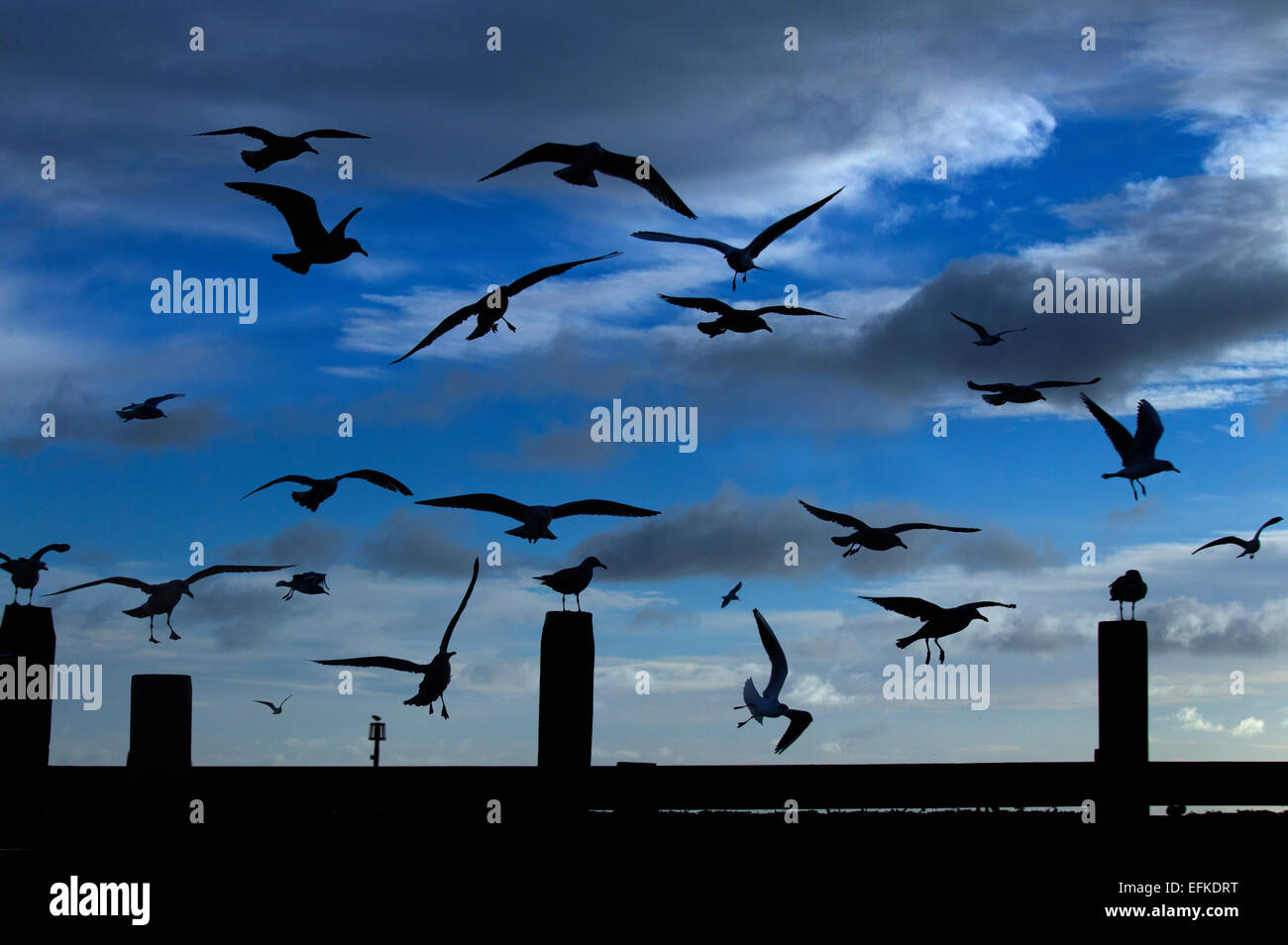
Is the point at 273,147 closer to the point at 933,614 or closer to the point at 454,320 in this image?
the point at 454,320

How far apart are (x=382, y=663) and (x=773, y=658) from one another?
370 centimetres

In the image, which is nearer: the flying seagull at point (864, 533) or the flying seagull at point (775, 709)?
the flying seagull at point (775, 709)

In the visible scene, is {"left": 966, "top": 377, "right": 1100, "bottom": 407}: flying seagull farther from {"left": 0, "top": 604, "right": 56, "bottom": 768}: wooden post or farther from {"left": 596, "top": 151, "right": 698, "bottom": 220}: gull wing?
{"left": 0, "top": 604, "right": 56, "bottom": 768}: wooden post

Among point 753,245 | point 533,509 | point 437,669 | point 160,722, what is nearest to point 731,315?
point 753,245

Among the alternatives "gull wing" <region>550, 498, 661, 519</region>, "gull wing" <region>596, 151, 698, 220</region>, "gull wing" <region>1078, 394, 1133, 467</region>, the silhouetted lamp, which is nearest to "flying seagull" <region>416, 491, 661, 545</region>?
"gull wing" <region>550, 498, 661, 519</region>

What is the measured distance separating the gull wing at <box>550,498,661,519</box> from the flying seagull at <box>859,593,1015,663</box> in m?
2.42

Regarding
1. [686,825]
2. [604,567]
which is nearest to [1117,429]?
[604,567]

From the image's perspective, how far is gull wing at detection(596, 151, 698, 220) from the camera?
47.1ft

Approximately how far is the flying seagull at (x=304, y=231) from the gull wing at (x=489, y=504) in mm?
3338

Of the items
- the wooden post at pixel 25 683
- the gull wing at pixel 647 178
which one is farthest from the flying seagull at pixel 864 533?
the wooden post at pixel 25 683

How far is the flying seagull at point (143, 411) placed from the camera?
16.6 metres

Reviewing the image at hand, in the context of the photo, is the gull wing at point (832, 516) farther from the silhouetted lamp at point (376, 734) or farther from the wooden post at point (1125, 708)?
the silhouetted lamp at point (376, 734)
